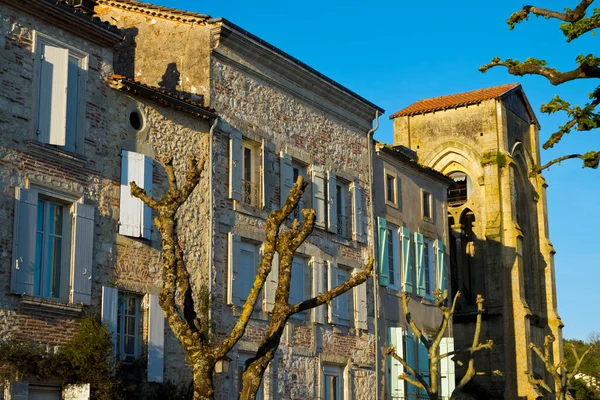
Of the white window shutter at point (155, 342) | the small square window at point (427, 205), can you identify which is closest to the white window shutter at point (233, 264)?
the white window shutter at point (155, 342)

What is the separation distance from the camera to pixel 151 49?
23.8 meters

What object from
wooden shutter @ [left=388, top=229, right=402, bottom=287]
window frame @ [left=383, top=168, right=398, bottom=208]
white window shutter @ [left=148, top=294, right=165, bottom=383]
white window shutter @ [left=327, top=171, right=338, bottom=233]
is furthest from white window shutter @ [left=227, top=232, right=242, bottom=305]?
window frame @ [left=383, top=168, right=398, bottom=208]

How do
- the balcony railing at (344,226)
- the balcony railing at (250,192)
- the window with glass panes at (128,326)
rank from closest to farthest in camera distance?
the window with glass panes at (128,326)
the balcony railing at (250,192)
the balcony railing at (344,226)

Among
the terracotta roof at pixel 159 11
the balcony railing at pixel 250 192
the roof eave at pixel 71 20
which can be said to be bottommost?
the balcony railing at pixel 250 192

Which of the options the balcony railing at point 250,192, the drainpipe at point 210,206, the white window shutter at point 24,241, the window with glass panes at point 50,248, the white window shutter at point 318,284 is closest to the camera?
the white window shutter at point 24,241

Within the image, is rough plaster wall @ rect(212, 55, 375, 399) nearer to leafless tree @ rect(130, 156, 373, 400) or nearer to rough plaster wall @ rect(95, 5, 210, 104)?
rough plaster wall @ rect(95, 5, 210, 104)

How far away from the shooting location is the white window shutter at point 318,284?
2495 cm

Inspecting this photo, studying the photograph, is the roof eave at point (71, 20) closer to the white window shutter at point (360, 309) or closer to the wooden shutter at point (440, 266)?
the white window shutter at point (360, 309)

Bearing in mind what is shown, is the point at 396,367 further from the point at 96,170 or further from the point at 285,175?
the point at 96,170

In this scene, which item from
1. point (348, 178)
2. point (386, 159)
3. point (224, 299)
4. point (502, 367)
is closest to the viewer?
point (224, 299)

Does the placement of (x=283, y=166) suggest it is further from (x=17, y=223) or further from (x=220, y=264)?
(x=17, y=223)

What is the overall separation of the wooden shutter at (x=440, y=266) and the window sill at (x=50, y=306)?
15.0 m

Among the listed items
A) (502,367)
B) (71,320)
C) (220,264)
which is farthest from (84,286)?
(502,367)

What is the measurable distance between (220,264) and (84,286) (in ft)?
14.0
